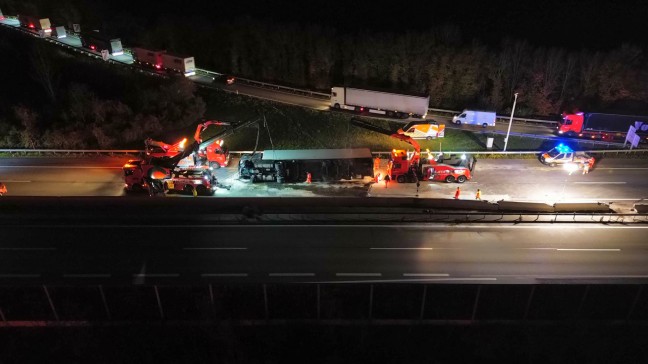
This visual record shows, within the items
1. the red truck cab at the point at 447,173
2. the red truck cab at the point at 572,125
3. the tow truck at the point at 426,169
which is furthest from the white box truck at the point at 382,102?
the red truck cab at the point at 572,125

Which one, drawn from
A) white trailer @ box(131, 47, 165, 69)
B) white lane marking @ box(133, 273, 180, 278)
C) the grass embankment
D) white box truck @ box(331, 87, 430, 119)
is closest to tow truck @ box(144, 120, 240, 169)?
the grass embankment

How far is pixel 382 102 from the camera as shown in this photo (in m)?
38.0

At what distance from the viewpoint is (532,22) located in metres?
71.8

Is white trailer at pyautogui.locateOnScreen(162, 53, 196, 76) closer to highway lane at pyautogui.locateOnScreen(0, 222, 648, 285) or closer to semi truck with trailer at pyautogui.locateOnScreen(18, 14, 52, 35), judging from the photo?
semi truck with trailer at pyautogui.locateOnScreen(18, 14, 52, 35)

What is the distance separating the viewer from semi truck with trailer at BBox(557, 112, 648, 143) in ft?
116

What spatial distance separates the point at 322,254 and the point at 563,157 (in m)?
20.8

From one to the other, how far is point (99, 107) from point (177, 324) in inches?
1087

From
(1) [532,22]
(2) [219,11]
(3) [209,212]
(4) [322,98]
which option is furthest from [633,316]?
(2) [219,11]

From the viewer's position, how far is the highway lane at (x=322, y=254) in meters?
19.6

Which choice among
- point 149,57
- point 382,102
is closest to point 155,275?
point 382,102

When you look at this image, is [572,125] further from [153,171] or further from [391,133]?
[153,171]

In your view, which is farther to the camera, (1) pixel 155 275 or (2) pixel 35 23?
(2) pixel 35 23

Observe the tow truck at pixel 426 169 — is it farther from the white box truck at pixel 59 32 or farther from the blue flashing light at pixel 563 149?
the white box truck at pixel 59 32

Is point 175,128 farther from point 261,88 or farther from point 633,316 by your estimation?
point 633,316
